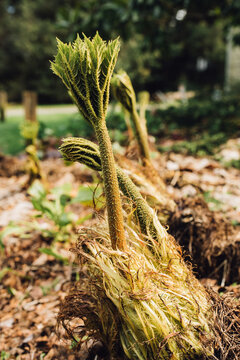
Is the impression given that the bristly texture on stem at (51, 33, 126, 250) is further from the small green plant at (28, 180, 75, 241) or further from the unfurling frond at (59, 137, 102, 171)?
the small green plant at (28, 180, 75, 241)

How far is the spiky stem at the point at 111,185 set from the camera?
34.9 inches

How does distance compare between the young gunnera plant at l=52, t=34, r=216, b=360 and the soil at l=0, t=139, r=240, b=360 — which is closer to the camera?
the young gunnera plant at l=52, t=34, r=216, b=360

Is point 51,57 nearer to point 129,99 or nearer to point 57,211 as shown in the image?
point 57,211

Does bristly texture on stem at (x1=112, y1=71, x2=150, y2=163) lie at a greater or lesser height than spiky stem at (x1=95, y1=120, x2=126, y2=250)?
greater

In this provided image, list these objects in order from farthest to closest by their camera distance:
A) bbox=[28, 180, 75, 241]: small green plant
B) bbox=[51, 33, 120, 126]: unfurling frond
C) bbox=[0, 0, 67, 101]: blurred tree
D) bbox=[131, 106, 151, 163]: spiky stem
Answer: bbox=[0, 0, 67, 101]: blurred tree → bbox=[28, 180, 75, 241]: small green plant → bbox=[131, 106, 151, 163]: spiky stem → bbox=[51, 33, 120, 126]: unfurling frond

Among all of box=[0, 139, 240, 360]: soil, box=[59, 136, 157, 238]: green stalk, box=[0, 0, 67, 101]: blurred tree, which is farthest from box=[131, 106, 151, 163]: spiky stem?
box=[0, 0, 67, 101]: blurred tree

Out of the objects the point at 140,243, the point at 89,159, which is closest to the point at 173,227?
the point at 140,243

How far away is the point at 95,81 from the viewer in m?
0.82

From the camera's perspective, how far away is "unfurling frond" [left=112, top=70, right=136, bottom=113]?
1392mm

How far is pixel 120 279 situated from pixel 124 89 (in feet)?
3.07

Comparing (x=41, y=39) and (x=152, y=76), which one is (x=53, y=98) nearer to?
(x=41, y=39)

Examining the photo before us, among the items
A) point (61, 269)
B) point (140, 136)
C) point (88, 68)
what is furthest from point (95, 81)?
point (61, 269)

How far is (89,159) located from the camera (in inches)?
39.2

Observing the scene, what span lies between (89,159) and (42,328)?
3.40ft
